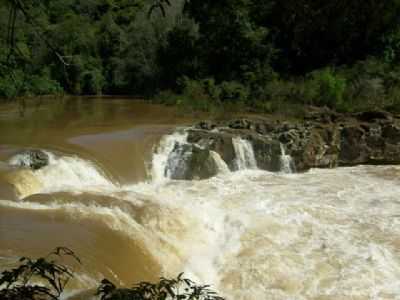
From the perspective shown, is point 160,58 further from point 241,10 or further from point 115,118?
point 115,118

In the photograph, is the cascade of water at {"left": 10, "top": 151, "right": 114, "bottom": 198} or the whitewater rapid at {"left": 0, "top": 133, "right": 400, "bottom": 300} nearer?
the whitewater rapid at {"left": 0, "top": 133, "right": 400, "bottom": 300}

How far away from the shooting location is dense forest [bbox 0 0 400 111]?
18.2 m

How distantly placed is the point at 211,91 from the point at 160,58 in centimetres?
580

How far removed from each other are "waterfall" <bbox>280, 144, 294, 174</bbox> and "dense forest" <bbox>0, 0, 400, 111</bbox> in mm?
4566

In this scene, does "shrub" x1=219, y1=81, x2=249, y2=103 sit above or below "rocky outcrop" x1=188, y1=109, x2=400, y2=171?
above

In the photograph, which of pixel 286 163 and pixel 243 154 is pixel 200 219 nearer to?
pixel 243 154

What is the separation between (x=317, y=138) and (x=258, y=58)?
8.19m

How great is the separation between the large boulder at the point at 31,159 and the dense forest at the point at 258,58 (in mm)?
7467

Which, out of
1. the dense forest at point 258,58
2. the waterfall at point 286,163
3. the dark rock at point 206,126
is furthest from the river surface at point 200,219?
the dense forest at point 258,58

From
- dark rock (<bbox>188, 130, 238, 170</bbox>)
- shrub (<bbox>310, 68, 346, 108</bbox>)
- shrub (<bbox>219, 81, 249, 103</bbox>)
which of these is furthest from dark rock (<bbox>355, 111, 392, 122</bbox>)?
shrub (<bbox>219, 81, 249, 103</bbox>)

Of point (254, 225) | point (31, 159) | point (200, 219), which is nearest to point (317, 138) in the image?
point (254, 225)

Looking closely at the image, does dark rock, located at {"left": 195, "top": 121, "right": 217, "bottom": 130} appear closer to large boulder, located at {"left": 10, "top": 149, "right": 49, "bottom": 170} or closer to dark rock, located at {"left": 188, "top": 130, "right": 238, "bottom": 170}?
dark rock, located at {"left": 188, "top": 130, "right": 238, "bottom": 170}

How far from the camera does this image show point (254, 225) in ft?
28.5

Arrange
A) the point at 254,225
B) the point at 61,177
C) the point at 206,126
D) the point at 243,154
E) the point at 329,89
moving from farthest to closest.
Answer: the point at 329,89 → the point at 206,126 → the point at 243,154 → the point at 61,177 → the point at 254,225
